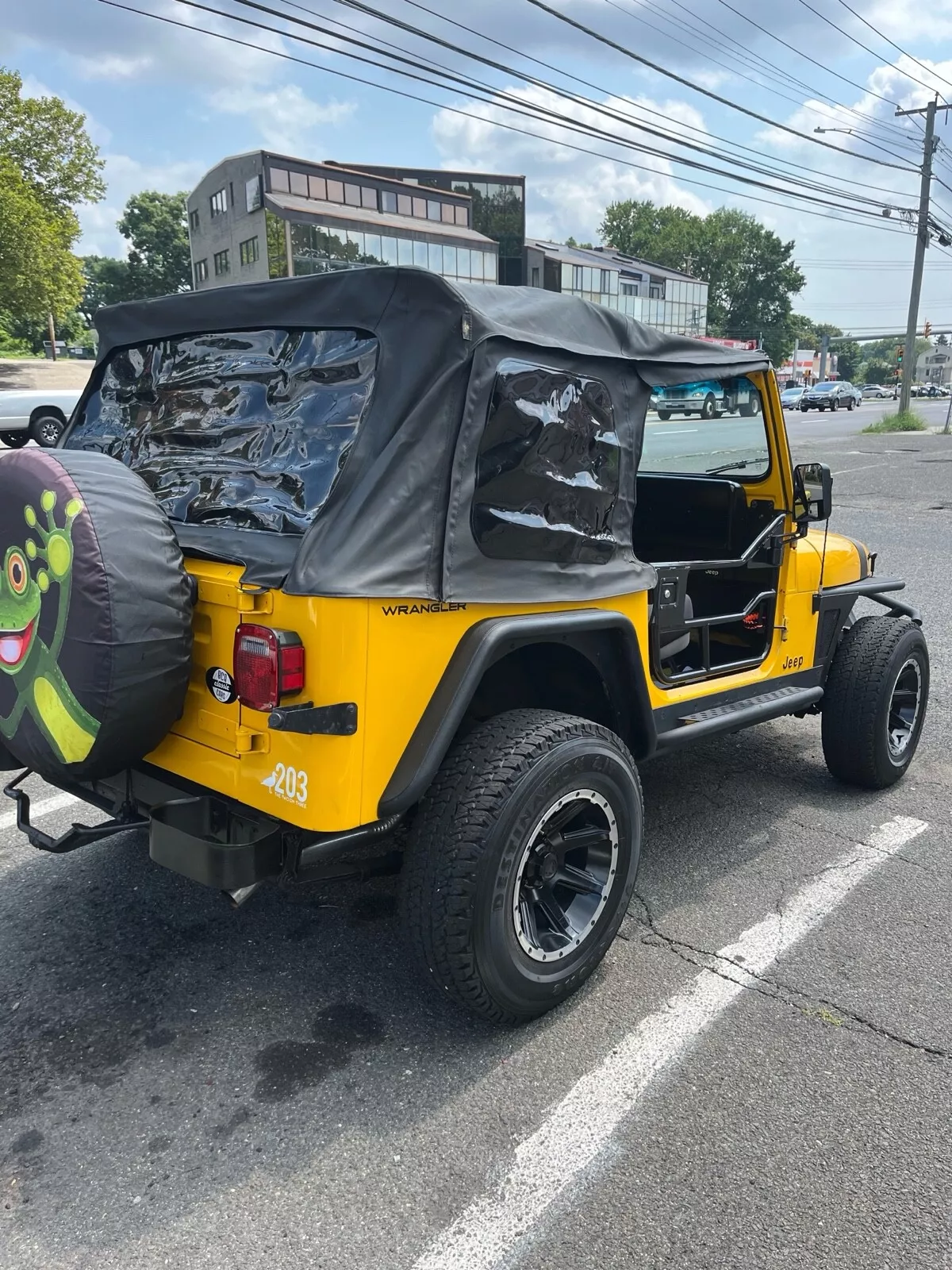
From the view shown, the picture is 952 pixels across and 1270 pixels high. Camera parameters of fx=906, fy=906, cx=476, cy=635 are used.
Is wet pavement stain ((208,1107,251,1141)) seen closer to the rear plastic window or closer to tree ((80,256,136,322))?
the rear plastic window

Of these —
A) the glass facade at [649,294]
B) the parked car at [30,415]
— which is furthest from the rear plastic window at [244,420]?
the glass facade at [649,294]

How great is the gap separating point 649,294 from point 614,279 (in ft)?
18.8

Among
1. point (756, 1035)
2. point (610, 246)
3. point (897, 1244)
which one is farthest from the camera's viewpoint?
point (610, 246)

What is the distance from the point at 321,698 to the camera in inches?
87.0

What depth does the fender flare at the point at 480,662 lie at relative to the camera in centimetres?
231

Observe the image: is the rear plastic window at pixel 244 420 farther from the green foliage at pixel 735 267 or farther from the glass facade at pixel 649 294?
the green foliage at pixel 735 267

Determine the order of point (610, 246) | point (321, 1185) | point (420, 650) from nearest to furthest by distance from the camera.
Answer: point (321, 1185) < point (420, 650) < point (610, 246)

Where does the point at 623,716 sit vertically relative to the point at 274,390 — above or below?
below

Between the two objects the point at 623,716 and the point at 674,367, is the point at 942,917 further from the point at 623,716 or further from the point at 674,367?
the point at 674,367

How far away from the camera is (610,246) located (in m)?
100

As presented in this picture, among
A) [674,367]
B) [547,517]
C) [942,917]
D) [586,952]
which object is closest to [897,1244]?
[586,952]

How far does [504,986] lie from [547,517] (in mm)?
1339

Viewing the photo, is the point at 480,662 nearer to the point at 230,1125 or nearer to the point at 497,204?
the point at 230,1125

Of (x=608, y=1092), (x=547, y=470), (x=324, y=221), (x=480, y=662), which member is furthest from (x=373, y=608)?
(x=324, y=221)
